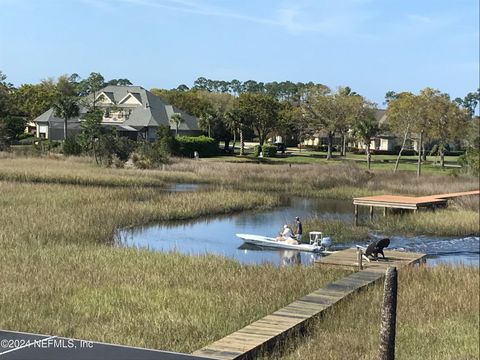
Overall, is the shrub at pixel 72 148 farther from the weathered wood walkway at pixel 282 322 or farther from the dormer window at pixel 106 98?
the weathered wood walkway at pixel 282 322

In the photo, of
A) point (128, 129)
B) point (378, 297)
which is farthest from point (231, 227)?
point (128, 129)

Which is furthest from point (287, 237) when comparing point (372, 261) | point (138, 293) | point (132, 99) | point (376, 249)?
point (132, 99)

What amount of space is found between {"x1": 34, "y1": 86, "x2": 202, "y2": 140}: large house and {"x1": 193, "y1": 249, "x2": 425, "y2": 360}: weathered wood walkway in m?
62.7

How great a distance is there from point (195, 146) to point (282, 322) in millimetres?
58298

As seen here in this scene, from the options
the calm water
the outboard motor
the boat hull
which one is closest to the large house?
the calm water

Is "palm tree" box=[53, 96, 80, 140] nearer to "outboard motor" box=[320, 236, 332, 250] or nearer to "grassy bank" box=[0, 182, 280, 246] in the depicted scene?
"grassy bank" box=[0, 182, 280, 246]

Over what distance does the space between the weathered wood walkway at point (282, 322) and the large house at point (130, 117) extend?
2469 inches

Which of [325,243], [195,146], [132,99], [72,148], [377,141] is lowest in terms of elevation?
[325,243]

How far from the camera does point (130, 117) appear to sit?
3063 inches

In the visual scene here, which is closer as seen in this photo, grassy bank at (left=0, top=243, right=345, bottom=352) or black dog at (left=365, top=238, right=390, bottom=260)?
grassy bank at (left=0, top=243, right=345, bottom=352)

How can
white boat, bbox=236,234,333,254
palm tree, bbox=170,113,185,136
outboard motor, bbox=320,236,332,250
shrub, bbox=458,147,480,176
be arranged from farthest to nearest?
palm tree, bbox=170,113,185,136 < shrub, bbox=458,147,480,176 < outboard motor, bbox=320,236,332,250 < white boat, bbox=236,234,333,254

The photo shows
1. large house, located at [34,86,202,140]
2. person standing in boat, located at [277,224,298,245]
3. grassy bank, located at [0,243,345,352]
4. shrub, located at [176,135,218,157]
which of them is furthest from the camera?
large house, located at [34,86,202,140]

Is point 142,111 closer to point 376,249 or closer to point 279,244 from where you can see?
point 279,244

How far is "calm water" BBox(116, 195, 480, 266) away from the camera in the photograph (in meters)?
20.6
